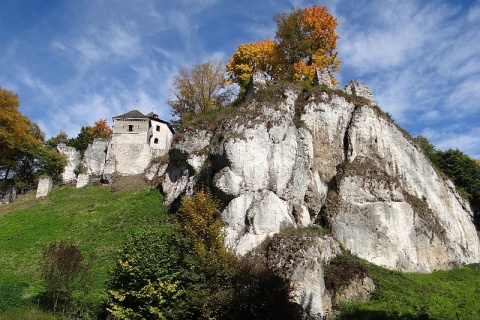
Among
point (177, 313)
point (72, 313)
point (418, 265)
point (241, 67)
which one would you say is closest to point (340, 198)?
point (418, 265)

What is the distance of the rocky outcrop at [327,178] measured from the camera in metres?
24.2

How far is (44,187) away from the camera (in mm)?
38500

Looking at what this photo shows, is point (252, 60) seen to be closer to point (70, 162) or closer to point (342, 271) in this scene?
point (70, 162)

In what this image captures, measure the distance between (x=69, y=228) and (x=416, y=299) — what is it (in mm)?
21488

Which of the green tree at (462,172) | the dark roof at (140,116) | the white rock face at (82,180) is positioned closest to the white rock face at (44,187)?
the white rock face at (82,180)

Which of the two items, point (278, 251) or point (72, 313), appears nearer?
point (72, 313)

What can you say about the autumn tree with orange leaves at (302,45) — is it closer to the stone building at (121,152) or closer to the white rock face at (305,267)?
the stone building at (121,152)

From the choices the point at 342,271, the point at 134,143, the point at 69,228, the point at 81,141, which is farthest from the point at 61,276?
the point at 81,141

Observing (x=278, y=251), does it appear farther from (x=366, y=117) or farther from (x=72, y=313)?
(x=366, y=117)

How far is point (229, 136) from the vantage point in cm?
2550

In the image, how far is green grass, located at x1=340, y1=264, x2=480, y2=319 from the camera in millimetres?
18828

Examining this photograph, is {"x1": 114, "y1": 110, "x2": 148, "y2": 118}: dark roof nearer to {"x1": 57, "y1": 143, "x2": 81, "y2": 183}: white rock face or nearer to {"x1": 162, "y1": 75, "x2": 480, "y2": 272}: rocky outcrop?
{"x1": 57, "y1": 143, "x2": 81, "y2": 183}: white rock face

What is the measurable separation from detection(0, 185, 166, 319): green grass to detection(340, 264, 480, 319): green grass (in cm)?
1213

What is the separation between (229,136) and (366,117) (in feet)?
34.3
